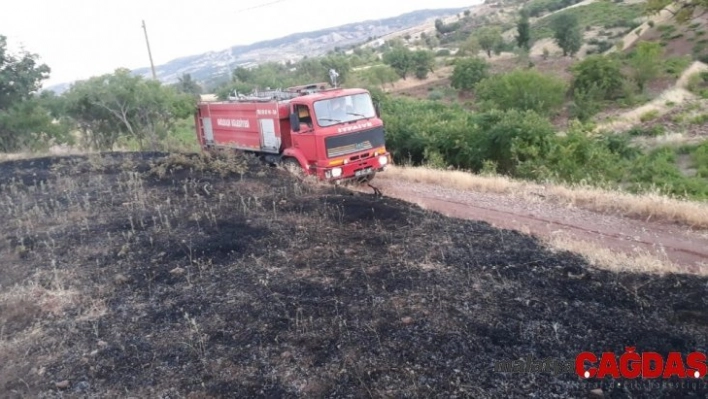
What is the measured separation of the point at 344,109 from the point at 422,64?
51124 mm

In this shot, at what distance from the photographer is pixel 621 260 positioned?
6.91 m

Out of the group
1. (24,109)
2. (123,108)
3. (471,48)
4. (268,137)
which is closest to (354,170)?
(268,137)

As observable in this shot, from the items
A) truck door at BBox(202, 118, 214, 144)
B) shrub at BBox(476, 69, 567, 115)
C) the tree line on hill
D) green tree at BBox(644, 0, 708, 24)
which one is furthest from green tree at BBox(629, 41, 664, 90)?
truck door at BBox(202, 118, 214, 144)

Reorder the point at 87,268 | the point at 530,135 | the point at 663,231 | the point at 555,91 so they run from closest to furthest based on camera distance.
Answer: the point at 87,268
the point at 663,231
the point at 530,135
the point at 555,91

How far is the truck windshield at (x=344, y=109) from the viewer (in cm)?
1213

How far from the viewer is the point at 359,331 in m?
5.34

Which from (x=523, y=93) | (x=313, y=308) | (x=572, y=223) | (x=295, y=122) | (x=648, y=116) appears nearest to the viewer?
(x=313, y=308)

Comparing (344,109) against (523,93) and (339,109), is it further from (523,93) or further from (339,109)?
(523,93)

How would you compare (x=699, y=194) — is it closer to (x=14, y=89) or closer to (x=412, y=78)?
(x=14, y=89)

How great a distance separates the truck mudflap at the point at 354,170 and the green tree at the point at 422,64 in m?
50.3

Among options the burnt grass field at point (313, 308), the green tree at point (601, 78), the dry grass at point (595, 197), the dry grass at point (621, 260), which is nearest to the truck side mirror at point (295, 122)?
the burnt grass field at point (313, 308)

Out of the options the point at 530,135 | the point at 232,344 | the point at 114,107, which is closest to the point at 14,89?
the point at 114,107

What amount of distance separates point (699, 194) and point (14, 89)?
25.6 metres

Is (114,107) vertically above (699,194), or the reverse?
(114,107)
